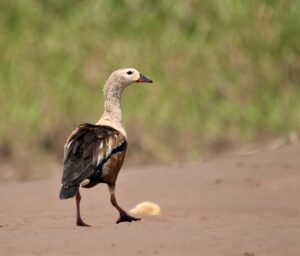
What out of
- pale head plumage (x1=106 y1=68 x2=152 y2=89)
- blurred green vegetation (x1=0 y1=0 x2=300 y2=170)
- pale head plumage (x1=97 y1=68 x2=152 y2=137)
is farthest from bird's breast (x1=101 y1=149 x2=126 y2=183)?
blurred green vegetation (x1=0 y1=0 x2=300 y2=170)

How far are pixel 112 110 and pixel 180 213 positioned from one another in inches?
53.2

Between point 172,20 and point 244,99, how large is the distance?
2320 mm

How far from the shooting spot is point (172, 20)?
2056cm

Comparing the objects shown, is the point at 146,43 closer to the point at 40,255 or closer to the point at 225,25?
the point at 225,25

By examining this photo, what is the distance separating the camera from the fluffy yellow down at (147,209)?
→ 12.1 m

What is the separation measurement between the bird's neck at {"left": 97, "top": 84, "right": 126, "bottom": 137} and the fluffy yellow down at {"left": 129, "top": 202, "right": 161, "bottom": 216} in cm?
103

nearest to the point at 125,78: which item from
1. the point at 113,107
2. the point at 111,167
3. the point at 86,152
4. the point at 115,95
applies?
the point at 115,95

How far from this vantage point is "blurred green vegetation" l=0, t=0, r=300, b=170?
18.0 meters

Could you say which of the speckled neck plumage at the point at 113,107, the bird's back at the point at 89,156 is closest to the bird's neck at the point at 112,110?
the speckled neck plumage at the point at 113,107

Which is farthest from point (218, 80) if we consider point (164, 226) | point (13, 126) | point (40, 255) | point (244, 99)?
point (40, 255)

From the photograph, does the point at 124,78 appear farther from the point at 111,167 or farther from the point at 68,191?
the point at 68,191

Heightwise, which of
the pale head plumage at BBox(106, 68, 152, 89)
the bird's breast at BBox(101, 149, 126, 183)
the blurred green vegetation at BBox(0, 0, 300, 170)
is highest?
the blurred green vegetation at BBox(0, 0, 300, 170)

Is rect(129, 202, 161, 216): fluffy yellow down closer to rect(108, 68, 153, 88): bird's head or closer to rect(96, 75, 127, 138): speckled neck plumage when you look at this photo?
rect(96, 75, 127, 138): speckled neck plumage

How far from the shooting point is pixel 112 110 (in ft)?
38.1
